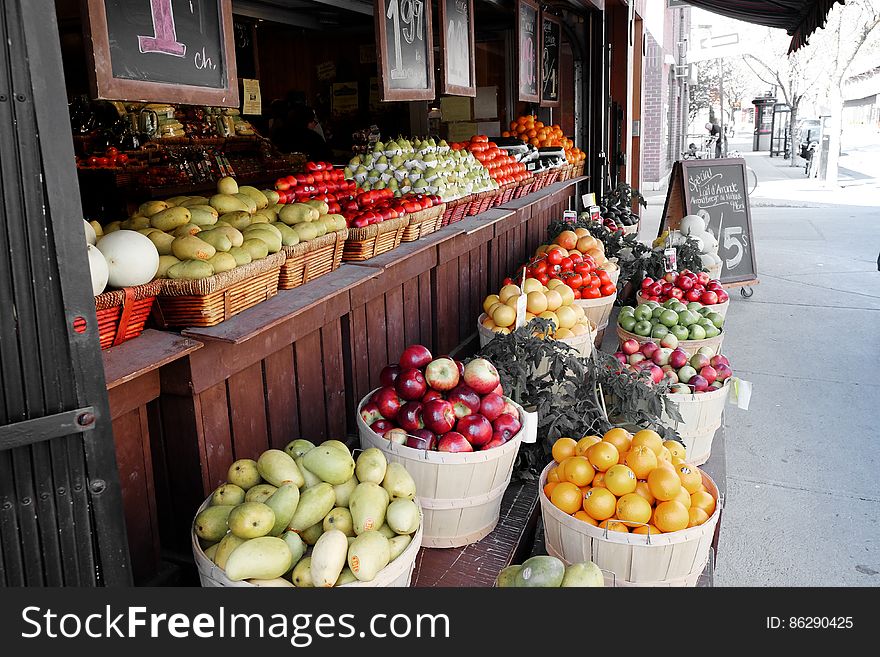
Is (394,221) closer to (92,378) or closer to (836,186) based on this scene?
(92,378)

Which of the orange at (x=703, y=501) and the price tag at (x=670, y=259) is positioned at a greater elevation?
the price tag at (x=670, y=259)

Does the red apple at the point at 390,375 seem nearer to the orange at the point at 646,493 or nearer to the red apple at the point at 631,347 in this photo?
the orange at the point at 646,493

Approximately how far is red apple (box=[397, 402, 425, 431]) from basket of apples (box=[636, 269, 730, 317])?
305 cm

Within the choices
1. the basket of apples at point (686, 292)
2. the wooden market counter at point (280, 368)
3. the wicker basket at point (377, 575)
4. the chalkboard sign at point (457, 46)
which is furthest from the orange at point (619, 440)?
the basket of apples at point (686, 292)

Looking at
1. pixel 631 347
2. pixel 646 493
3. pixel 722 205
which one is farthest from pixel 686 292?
pixel 646 493

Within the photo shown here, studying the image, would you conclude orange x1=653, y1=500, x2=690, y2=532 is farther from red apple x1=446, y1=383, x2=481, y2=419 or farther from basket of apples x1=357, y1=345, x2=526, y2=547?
red apple x1=446, y1=383, x2=481, y2=419

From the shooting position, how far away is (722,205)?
298 inches

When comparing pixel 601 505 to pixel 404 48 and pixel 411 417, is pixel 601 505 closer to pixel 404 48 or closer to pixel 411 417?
A: pixel 411 417

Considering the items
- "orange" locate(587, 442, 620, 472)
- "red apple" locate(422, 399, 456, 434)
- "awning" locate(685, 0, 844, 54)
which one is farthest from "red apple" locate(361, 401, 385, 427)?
"awning" locate(685, 0, 844, 54)

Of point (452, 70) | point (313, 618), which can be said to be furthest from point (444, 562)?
point (452, 70)

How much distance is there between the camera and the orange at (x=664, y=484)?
238 cm

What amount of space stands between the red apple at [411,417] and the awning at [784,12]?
21.8ft

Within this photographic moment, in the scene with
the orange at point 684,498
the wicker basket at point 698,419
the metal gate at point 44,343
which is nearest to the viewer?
the metal gate at point 44,343

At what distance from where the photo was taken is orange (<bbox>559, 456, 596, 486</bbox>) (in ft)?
8.25
